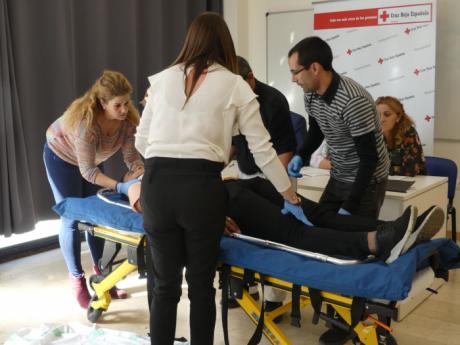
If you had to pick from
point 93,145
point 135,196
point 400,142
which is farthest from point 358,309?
point 400,142

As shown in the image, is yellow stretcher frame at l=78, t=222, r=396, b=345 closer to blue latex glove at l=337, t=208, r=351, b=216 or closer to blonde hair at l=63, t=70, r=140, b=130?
blue latex glove at l=337, t=208, r=351, b=216

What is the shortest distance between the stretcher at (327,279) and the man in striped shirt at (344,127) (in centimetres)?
40

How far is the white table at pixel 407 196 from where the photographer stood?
254cm

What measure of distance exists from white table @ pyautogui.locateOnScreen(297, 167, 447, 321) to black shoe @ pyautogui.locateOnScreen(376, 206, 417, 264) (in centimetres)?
66

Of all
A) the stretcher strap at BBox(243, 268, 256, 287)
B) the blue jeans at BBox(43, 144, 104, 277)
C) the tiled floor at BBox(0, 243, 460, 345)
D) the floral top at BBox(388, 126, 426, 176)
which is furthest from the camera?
the floral top at BBox(388, 126, 426, 176)

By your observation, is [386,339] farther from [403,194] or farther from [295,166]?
[403,194]

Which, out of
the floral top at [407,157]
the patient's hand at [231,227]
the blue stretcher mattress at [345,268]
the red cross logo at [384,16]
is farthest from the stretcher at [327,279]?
the red cross logo at [384,16]

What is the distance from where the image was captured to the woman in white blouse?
5.40 feet

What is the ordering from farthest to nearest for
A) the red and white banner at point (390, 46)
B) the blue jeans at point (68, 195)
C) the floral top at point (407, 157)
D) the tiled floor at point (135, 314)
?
the red and white banner at point (390, 46)
the floral top at point (407, 157)
the blue jeans at point (68, 195)
the tiled floor at point (135, 314)

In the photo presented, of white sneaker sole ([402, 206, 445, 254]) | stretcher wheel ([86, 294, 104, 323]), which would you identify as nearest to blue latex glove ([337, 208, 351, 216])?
white sneaker sole ([402, 206, 445, 254])

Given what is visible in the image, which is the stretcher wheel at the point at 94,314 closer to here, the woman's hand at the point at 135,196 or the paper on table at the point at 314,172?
the woman's hand at the point at 135,196

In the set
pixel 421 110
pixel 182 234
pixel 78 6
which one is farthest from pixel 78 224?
pixel 421 110

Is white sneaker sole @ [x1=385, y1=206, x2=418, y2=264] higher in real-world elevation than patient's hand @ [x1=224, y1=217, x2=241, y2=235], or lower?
higher

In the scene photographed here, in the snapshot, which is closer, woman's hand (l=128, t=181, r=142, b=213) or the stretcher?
the stretcher
